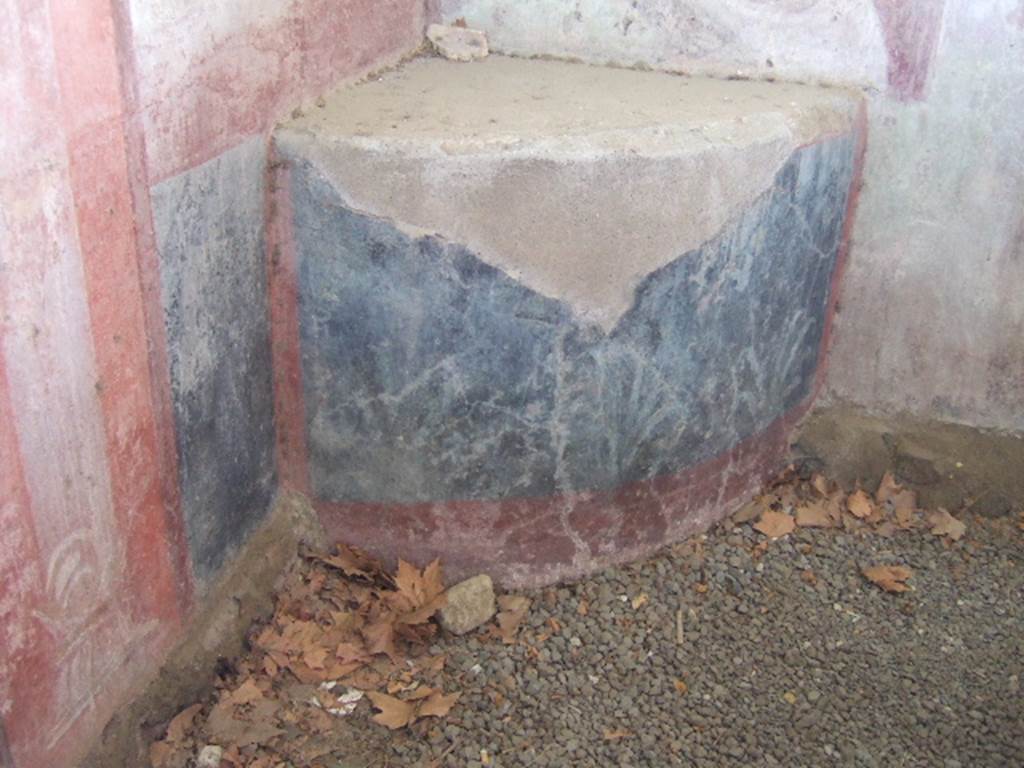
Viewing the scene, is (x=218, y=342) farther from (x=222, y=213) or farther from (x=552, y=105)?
(x=552, y=105)

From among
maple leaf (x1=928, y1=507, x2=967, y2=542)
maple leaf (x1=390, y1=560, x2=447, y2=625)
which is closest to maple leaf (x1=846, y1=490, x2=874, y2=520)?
maple leaf (x1=928, y1=507, x2=967, y2=542)

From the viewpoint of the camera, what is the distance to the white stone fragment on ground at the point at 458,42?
3799mm

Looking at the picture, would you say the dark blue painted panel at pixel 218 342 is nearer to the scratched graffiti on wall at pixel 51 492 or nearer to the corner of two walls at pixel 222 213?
the corner of two walls at pixel 222 213

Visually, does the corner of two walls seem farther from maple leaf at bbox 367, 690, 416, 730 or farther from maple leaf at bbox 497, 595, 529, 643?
maple leaf at bbox 497, 595, 529, 643

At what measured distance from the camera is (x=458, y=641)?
325cm

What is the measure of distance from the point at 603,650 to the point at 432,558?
57cm

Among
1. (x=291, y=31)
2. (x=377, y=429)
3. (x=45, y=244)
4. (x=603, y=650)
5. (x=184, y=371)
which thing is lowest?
(x=603, y=650)

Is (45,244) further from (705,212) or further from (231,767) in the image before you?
(705,212)

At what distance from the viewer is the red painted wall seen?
213 centimetres

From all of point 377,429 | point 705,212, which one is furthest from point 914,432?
point 377,429

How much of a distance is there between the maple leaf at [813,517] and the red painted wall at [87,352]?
201cm

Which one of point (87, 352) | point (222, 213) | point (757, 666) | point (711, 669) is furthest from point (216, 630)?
point (757, 666)

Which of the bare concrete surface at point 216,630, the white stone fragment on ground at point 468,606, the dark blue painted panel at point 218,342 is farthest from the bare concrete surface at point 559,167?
the bare concrete surface at point 216,630

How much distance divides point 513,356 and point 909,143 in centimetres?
154
